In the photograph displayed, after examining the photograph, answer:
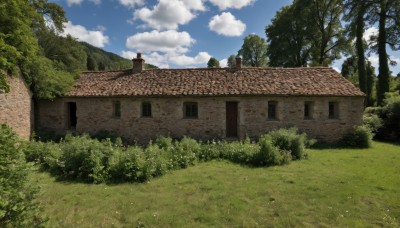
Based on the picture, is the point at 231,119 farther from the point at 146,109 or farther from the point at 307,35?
the point at 307,35

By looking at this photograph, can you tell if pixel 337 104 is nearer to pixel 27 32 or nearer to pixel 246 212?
pixel 246 212

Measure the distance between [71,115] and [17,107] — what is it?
420cm

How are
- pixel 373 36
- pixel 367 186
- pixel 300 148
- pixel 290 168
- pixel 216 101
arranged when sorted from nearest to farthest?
pixel 367 186
pixel 290 168
pixel 300 148
pixel 216 101
pixel 373 36

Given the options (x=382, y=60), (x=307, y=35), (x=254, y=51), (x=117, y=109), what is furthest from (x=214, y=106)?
(x=254, y=51)

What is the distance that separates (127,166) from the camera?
866 cm

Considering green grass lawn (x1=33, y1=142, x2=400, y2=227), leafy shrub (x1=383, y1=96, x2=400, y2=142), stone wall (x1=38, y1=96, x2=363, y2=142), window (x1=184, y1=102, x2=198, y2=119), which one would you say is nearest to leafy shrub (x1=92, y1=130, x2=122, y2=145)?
stone wall (x1=38, y1=96, x2=363, y2=142)

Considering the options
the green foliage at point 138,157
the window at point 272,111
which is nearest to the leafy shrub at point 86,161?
the green foliage at point 138,157

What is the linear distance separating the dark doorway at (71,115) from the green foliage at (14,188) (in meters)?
13.6

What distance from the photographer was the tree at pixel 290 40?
31031mm

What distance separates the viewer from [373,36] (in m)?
25.6

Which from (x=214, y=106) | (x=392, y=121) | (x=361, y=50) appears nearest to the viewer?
(x=214, y=106)

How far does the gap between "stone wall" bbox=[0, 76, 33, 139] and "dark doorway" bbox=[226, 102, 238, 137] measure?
438 inches

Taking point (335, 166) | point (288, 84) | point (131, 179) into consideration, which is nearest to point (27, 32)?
point (131, 179)

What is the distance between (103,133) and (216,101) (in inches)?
278
